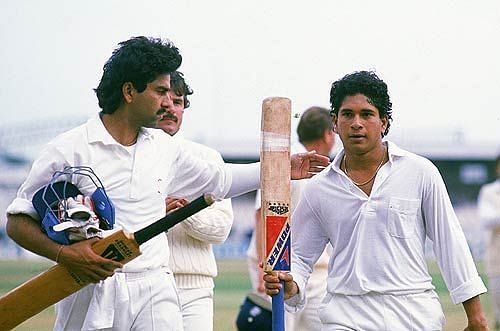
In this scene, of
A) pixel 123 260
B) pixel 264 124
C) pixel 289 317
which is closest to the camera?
pixel 123 260

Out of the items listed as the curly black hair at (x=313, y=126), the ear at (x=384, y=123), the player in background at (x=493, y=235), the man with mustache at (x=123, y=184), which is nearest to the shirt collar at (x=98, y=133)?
the man with mustache at (x=123, y=184)

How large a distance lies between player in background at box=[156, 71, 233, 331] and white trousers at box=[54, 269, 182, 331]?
0.91 m

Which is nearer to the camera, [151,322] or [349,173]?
[151,322]

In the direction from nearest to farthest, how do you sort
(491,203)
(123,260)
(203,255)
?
1. (123,260)
2. (203,255)
3. (491,203)

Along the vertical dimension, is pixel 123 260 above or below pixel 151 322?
above

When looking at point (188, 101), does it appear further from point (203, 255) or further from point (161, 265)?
point (161, 265)

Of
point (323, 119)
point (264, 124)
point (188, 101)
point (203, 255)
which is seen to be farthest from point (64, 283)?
point (323, 119)

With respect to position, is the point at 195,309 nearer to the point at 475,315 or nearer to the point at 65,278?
A: the point at 65,278

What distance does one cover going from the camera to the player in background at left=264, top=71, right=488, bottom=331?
4703 millimetres

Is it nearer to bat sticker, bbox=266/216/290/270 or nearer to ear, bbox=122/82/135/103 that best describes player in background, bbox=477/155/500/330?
bat sticker, bbox=266/216/290/270

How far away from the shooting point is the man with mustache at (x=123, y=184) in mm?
4508

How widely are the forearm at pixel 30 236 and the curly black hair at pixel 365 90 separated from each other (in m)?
1.32

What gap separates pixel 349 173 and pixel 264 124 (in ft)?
1.46

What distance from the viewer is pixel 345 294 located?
190 inches
